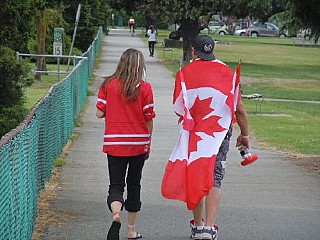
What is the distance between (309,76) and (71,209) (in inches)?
1490

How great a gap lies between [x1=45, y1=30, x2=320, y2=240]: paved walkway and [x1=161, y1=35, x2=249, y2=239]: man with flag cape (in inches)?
25.6

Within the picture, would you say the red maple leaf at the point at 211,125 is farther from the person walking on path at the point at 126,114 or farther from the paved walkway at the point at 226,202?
the paved walkway at the point at 226,202

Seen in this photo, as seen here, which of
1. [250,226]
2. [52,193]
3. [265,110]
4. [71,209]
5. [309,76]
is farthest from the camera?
[309,76]

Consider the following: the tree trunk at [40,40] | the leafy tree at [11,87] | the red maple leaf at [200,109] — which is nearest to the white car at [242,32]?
the tree trunk at [40,40]

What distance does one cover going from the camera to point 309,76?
46344mm

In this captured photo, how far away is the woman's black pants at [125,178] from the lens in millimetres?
8180

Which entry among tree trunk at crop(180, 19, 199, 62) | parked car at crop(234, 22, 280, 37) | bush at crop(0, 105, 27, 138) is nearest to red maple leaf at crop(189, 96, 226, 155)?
bush at crop(0, 105, 27, 138)

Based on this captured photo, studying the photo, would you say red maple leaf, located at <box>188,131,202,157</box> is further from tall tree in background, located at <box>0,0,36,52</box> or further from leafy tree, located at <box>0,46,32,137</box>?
tall tree in background, located at <box>0,0,36,52</box>

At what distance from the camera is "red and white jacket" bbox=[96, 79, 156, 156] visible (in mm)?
8070

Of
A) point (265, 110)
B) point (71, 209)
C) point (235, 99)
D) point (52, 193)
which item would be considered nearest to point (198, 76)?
point (235, 99)

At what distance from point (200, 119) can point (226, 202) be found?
260 centimetres

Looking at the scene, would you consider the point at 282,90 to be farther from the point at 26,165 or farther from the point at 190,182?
the point at 26,165

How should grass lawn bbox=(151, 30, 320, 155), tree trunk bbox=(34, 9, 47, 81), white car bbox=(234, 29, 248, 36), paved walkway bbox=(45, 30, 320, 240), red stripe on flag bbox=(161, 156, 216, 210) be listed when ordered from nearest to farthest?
red stripe on flag bbox=(161, 156, 216, 210) → paved walkway bbox=(45, 30, 320, 240) → grass lawn bbox=(151, 30, 320, 155) → tree trunk bbox=(34, 9, 47, 81) → white car bbox=(234, 29, 248, 36)

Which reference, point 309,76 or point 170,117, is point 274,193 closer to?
point 170,117
